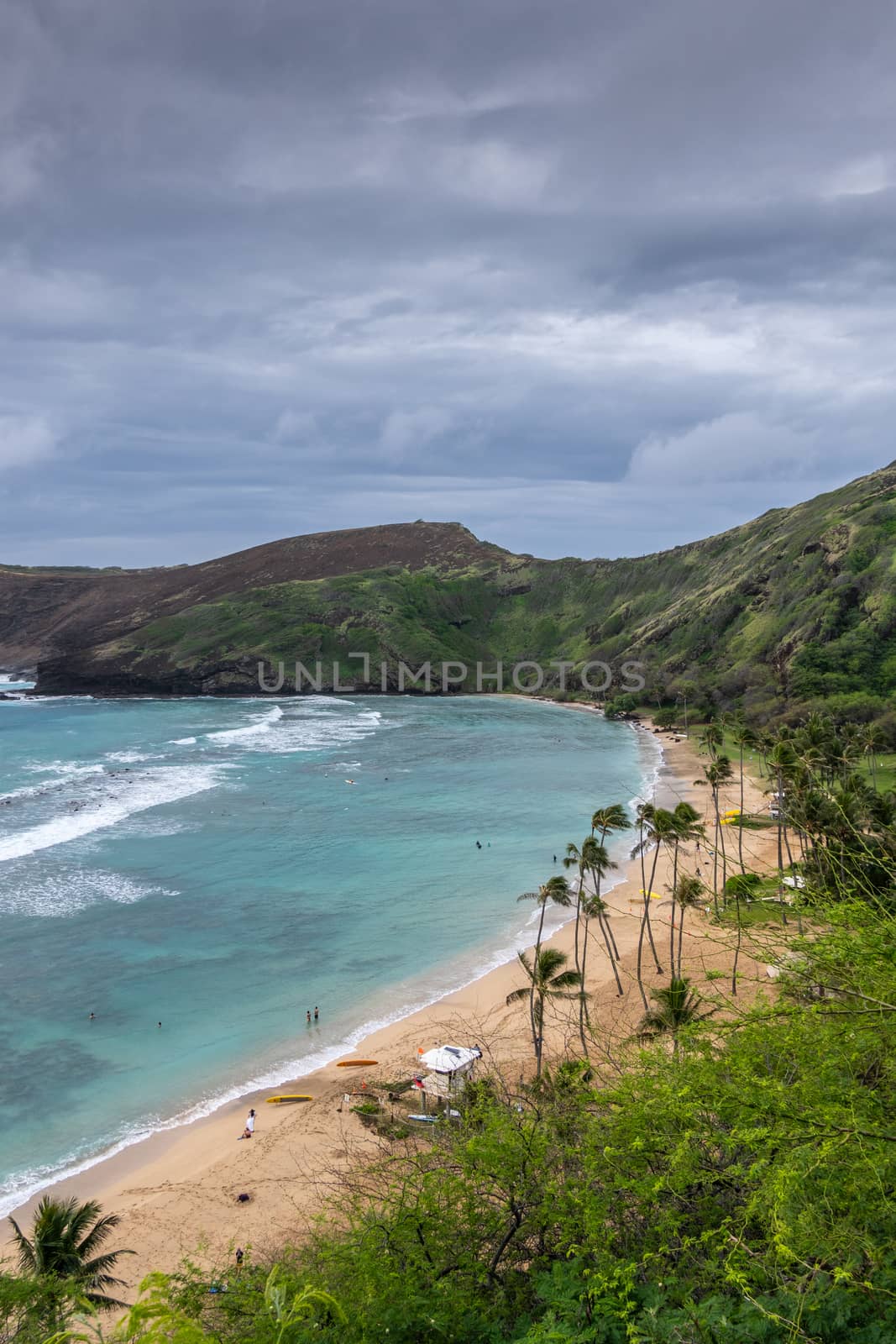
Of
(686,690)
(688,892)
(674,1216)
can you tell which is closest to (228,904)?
(688,892)

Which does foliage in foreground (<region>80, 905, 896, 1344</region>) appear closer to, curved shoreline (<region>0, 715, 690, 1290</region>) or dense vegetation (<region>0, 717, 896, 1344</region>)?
dense vegetation (<region>0, 717, 896, 1344</region>)

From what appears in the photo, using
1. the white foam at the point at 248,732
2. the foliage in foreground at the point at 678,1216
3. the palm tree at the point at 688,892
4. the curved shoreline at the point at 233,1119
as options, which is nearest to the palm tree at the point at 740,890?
the palm tree at the point at 688,892

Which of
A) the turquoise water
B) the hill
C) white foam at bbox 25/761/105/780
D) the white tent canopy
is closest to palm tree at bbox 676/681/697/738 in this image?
the hill

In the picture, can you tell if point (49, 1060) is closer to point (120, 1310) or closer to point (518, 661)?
point (120, 1310)

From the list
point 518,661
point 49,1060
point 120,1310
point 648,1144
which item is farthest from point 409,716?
point 648,1144

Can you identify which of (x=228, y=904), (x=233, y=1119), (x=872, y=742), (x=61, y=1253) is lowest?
(x=233, y=1119)

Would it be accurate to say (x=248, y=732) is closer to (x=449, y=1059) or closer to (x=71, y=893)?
(x=71, y=893)
